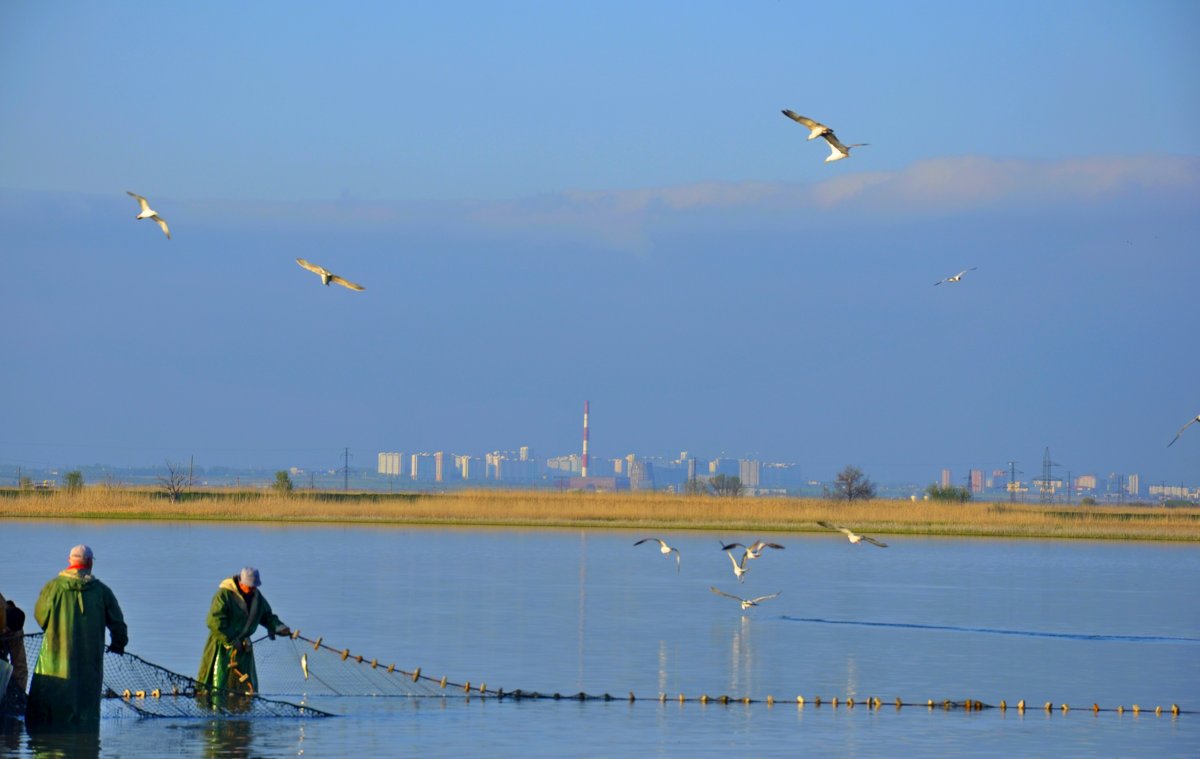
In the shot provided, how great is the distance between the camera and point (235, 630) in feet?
46.5

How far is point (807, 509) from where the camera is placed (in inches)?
2549

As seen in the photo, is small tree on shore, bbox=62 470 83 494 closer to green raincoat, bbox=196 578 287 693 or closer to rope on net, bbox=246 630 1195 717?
rope on net, bbox=246 630 1195 717

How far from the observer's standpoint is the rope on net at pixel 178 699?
48.2 ft

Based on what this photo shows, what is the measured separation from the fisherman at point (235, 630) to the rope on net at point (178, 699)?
0.10 m

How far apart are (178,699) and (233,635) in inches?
44.1

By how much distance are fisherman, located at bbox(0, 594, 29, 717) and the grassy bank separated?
129 feet

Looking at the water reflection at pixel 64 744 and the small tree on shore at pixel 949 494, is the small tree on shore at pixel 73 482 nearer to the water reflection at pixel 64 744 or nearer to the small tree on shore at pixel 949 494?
the small tree on shore at pixel 949 494

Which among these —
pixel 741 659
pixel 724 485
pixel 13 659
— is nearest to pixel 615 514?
pixel 741 659

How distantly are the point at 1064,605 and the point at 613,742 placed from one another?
17.0 meters

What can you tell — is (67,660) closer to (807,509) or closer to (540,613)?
(540,613)

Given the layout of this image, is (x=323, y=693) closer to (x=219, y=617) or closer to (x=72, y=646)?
(x=219, y=617)

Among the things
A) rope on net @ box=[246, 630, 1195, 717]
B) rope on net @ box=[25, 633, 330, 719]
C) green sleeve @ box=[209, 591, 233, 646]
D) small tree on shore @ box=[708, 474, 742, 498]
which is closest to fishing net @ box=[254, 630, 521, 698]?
rope on net @ box=[246, 630, 1195, 717]

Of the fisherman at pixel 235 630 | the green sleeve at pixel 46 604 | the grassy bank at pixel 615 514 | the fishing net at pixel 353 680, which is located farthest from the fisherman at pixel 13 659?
the grassy bank at pixel 615 514

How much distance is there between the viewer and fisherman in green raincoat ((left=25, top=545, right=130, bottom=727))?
13.2 metres
